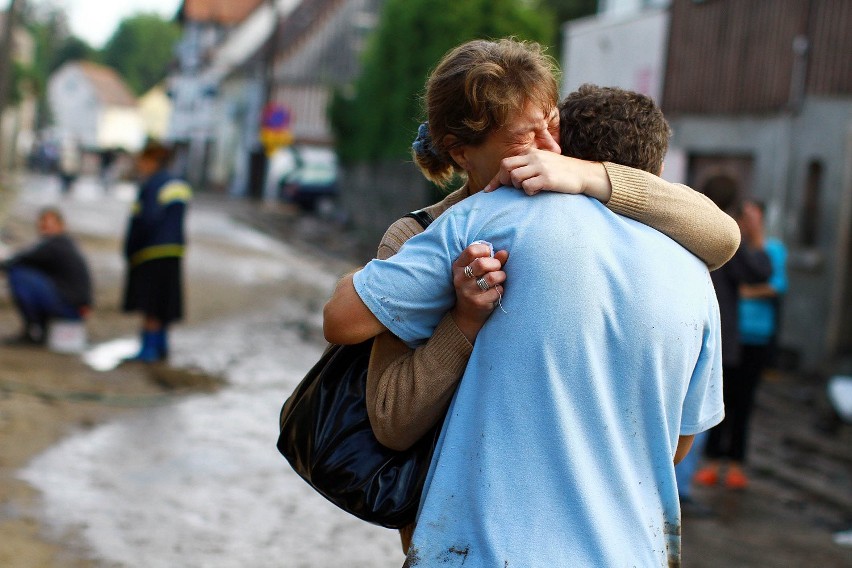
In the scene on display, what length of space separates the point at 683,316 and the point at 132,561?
3590 millimetres

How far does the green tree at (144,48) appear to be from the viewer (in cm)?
12331

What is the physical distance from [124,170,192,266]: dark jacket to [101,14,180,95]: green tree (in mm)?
116397

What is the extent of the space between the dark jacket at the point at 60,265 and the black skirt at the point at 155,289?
0.67 metres

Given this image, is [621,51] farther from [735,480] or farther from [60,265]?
[735,480]

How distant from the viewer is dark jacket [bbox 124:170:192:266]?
31.7 feet

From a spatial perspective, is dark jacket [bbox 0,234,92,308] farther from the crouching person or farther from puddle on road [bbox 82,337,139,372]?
puddle on road [bbox 82,337,139,372]

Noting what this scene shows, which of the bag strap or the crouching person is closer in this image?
the bag strap

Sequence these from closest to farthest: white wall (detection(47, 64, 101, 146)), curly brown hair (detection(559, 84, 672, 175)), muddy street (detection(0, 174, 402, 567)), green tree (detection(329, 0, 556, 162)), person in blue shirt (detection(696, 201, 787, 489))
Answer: curly brown hair (detection(559, 84, 672, 175)) → muddy street (detection(0, 174, 402, 567)) → person in blue shirt (detection(696, 201, 787, 489)) → green tree (detection(329, 0, 556, 162)) → white wall (detection(47, 64, 101, 146))

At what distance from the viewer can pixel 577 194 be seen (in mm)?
2211

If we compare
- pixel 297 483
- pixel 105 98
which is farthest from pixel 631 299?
pixel 105 98

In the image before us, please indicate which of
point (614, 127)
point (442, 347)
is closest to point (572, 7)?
point (614, 127)

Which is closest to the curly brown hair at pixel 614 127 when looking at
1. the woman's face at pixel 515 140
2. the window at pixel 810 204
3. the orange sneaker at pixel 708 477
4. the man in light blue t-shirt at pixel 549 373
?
the woman's face at pixel 515 140

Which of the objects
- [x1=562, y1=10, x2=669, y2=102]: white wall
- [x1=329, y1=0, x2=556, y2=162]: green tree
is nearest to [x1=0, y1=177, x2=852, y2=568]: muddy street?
[x1=562, y1=10, x2=669, y2=102]: white wall

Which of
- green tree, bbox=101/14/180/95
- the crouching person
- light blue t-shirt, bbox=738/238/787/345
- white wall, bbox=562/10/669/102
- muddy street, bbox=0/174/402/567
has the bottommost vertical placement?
muddy street, bbox=0/174/402/567
